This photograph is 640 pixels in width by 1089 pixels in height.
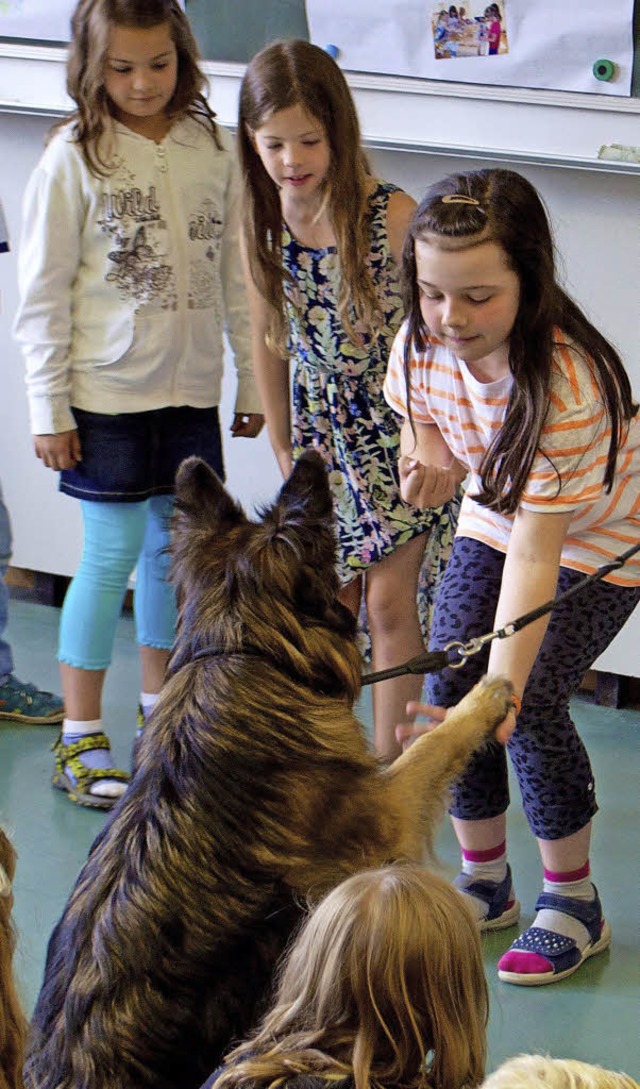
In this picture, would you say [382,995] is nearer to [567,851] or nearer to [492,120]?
[567,851]

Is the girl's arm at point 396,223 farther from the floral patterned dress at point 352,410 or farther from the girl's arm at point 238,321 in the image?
the girl's arm at point 238,321

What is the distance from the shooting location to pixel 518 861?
3.01m

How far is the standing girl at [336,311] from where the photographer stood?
270cm

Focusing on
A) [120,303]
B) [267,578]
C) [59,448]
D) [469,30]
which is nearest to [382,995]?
[267,578]

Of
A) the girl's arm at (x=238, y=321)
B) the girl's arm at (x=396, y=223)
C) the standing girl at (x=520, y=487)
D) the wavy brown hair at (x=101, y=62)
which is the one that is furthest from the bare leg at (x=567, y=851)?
the wavy brown hair at (x=101, y=62)

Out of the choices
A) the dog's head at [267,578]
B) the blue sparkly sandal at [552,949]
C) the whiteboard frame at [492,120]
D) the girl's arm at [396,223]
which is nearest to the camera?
the dog's head at [267,578]

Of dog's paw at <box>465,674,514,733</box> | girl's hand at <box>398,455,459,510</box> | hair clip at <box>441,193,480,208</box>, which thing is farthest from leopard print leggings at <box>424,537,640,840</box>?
hair clip at <box>441,193,480,208</box>

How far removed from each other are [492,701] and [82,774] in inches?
55.5

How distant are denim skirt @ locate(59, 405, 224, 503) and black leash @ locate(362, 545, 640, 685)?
3.76 ft

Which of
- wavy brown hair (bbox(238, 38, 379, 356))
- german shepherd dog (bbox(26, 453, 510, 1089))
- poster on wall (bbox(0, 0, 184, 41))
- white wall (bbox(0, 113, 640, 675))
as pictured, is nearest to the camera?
german shepherd dog (bbox(26, 453, 510, 1089))

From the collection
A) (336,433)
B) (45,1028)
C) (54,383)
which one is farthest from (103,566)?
(45,1028)

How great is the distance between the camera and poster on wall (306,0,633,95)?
3.20 metres

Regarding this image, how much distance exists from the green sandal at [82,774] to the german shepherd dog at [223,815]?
50.0 inches

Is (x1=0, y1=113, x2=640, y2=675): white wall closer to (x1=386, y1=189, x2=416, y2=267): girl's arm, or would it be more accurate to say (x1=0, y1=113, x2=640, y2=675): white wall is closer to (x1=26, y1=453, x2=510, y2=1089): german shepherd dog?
(x1=386, y1=189, x2=416, y2=267): girl's arm
